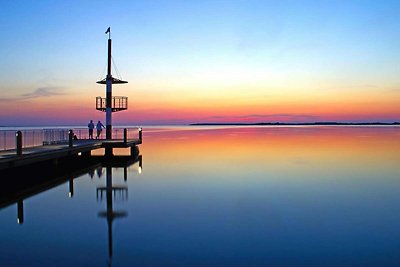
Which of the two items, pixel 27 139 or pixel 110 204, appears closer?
pixel 110 204

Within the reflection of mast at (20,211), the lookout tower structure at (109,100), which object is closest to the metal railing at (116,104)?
the lookout tower structure at (109,100)

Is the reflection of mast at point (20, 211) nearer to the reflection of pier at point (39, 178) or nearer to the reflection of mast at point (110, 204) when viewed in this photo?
the reflection of pier at point (39, 178)

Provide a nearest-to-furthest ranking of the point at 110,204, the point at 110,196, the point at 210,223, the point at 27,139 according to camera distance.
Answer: the point at 210,223, the point at 110,204, the point at 110,196, the point at 27,139

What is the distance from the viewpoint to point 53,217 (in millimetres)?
12945

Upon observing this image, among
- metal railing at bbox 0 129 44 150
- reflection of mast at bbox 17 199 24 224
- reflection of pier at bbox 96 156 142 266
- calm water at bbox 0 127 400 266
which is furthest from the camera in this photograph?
metal railing at bbox 0 129 44 150

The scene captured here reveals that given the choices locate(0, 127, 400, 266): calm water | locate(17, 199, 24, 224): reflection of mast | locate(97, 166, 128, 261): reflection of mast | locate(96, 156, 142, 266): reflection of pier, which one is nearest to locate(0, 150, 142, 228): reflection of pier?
locate(17, 199, 24, 224): reflection of mast

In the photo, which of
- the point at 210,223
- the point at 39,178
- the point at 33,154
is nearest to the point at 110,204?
the point at 33,154

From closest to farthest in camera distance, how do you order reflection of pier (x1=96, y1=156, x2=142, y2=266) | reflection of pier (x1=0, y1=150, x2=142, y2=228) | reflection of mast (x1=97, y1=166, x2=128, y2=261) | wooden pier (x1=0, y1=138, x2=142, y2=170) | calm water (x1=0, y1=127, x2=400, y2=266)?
calm water (x1=0, y1=127, x2=400, y2=266)
reflection of mast (x1=97, y1=166, x2=128, y2=261)
reflection of pier (x1=96, y1=156, x2=142, y2=266)
wooden pier (x1=0, y1=138, x2=142, y2=170)
reflection of pier (x1=0, y1=150, x2=142, y2=228)

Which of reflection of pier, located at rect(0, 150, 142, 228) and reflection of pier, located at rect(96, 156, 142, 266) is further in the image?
reflection of pier, located at rect(0, 150, 142, 228)

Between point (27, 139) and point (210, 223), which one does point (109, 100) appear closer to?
point (27, 139)

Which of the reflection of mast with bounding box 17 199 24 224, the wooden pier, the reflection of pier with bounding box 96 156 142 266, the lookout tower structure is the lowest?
the reflection of pier with bounding box 96 156 142 266

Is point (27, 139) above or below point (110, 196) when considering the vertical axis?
above

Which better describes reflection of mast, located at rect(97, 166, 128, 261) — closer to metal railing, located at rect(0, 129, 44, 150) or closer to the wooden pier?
the wooden pier

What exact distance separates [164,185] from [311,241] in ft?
38.0
